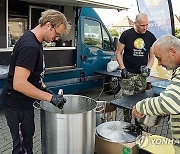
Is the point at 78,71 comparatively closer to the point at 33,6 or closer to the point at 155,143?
the point at 33,6

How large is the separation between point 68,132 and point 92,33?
4.67 metres

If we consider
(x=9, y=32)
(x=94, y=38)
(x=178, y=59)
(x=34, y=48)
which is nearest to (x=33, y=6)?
(x=9, y=32)

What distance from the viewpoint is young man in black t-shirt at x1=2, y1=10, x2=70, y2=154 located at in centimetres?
211

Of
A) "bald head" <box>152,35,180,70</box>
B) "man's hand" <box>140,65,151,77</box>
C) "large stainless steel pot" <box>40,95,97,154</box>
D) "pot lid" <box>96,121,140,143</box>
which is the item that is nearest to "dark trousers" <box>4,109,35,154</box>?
"large stainless steel pot" <box>40,95,97,154</box>

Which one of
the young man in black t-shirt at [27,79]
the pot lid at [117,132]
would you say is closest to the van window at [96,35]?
the pot lid at [117,132]

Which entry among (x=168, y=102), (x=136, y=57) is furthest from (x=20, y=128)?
(x=136, y=57)

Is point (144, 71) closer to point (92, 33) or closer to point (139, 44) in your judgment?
point (139, 44)

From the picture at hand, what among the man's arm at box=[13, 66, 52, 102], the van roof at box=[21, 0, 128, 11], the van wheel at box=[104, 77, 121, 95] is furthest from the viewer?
the van wheel at box=[104, 77, 121, 95]

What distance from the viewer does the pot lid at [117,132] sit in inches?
103

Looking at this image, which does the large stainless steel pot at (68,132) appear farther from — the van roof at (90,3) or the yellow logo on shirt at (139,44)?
the van roof at (90,3)

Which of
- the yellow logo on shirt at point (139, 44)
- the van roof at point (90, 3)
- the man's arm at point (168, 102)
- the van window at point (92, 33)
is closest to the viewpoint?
the man's arm at point (168, 102)

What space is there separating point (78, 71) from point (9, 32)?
1.75 metres

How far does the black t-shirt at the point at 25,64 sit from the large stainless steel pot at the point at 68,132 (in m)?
0.21

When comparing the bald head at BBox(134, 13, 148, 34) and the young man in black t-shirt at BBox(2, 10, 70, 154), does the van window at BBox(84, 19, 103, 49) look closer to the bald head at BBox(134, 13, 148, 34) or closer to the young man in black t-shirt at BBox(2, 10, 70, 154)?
the bald head at BBox(134, 13, 148, 34)
